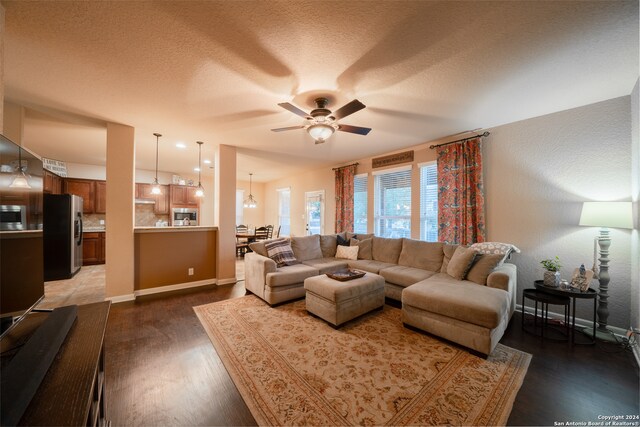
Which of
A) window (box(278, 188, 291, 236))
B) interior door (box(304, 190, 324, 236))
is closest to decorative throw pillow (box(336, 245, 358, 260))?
interior door (box(304, 190, 324, 236))

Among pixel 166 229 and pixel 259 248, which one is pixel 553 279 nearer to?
pixel 259 248

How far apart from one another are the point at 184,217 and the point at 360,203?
5480 millimetres

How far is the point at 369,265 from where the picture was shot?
3904 millimetres

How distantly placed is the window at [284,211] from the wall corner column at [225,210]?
11.3 feet

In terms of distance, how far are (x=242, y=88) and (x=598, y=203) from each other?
13.3 feet

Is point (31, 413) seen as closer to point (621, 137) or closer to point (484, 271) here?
point (484, 271)

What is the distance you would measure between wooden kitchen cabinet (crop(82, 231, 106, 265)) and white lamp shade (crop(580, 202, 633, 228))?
30.4 feet

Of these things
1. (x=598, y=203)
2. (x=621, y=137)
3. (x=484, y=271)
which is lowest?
(x=484, y=271)

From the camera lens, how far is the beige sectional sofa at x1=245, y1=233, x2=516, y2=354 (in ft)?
7.32

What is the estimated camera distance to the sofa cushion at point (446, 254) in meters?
3.49

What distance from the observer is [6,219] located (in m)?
1.13

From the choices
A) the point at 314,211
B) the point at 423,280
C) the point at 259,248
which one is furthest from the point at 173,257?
the point at 423,280

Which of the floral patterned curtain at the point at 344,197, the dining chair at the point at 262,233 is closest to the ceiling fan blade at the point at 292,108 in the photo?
the floral patterned curtain at the point at 344,197

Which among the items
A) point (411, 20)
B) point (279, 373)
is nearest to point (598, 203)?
point (411, 20)
